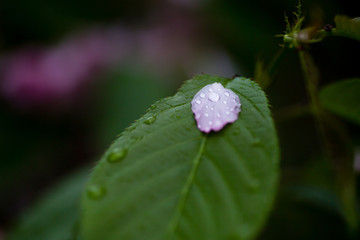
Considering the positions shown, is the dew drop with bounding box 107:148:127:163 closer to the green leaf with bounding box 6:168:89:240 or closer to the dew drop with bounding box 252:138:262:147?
the dew drop with bounding box 252:138:262:147

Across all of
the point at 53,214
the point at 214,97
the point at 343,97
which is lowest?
the point at 53,214

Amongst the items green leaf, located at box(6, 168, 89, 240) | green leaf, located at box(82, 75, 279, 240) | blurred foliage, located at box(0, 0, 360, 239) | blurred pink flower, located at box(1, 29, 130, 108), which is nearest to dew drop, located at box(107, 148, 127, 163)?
green leaf, located at box(82, 75, 279, 240)

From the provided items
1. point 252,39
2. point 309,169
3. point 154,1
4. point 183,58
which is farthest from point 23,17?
point 309,169

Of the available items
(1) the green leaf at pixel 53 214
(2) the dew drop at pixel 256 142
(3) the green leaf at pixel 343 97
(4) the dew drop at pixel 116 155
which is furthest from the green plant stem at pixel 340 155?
(1) the green leaf at pixel 53 214

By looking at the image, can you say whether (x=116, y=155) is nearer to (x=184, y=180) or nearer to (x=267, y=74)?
(x=184, y=180)

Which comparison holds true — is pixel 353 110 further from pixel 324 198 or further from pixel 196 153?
pixel 324 198

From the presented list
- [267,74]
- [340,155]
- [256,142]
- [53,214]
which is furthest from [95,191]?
[53,214]

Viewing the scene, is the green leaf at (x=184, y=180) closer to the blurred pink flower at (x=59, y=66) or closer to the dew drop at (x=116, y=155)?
the dew drop at (x=116, y=155)
